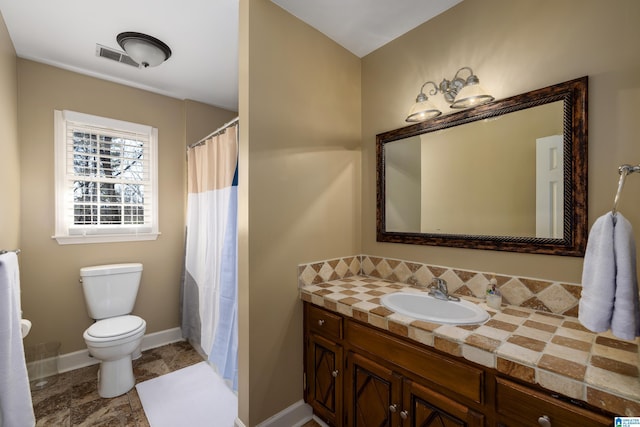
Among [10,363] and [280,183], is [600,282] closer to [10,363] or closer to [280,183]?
[280,183]

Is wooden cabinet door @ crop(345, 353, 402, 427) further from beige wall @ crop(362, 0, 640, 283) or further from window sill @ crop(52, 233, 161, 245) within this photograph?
window sill @ crop(52, 233, 161, 245)

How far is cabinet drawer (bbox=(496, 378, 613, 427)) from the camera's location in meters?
0.78

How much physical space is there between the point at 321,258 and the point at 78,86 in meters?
2.57

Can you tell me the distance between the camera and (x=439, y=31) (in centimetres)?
169

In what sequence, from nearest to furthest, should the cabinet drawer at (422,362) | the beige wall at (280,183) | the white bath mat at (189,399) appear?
the cabinet drawer at (422,362) → the beige wall at (280,183) → the white bath mat at (189,399)

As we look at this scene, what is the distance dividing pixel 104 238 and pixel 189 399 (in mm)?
1566

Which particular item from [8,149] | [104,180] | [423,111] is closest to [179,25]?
[8,149]

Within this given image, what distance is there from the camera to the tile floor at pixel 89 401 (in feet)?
5.74

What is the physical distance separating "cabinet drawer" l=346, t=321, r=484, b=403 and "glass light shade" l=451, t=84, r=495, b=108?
1.29 meters

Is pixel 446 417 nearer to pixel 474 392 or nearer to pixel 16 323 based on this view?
pixel 474 392

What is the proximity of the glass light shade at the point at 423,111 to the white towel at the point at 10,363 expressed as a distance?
222 cm

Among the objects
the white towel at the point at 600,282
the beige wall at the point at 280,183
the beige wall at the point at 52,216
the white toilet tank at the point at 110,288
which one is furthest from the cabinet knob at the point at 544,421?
the beige wall at the point at 52,216

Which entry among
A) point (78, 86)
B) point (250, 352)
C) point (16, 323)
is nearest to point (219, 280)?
point (250, 352)

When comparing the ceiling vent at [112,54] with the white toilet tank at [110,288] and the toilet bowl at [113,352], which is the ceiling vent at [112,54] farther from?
the toilet bowl at [113,352]
